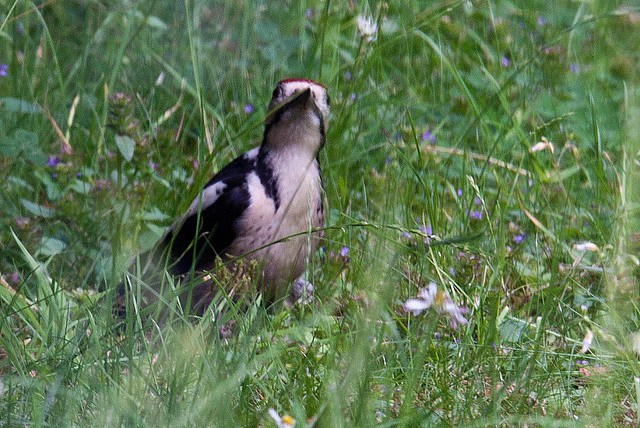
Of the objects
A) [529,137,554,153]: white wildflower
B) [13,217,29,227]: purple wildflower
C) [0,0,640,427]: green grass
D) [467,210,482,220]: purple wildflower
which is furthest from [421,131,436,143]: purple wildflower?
[13,217,29,227]: purple wildflower

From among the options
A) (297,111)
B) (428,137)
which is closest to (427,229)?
(297,111)

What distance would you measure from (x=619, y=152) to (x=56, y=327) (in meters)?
2.36

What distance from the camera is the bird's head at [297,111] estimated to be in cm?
343

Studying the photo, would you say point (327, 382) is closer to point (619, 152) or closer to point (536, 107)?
point (619, 152)

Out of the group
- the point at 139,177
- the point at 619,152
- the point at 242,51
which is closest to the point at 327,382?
the point at 139,177

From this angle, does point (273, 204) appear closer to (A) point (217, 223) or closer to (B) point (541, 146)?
Result: (A) point (217, 223)

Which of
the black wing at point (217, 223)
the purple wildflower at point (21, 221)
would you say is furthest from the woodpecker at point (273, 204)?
the purple wildflower at point (21, 221)

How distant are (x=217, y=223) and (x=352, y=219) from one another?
1.73 feet

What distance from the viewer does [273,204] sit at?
3408 millimetres

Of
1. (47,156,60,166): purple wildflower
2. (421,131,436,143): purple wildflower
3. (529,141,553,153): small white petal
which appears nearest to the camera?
(529,141,553,153): small white petal

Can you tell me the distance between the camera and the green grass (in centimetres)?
227

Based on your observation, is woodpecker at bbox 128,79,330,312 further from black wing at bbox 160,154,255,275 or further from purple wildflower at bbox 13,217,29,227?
purple wildflower at bbox 13,217,29,227

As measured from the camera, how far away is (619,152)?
393 centimetres

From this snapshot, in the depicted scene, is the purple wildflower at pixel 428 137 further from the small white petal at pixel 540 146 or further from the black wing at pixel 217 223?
the small white petal at pixel 540 146
